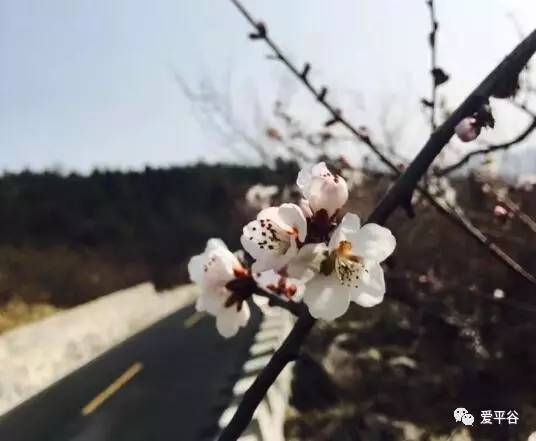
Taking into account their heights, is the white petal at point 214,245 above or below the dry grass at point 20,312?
above

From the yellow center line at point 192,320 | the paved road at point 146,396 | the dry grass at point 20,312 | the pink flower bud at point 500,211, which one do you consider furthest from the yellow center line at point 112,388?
the pink flower bud at point 500,211

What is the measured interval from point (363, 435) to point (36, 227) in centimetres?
2221

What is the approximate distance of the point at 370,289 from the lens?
3.98ft

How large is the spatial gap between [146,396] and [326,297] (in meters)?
8.62

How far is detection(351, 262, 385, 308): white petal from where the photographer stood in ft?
3.91

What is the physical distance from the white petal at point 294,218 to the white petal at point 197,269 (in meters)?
0.25

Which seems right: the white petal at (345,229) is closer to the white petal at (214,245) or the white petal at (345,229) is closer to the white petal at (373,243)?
the white petal at (373,243)

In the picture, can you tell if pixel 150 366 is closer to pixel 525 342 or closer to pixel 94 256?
pixel 525 342

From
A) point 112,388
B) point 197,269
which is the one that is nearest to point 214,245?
point 197,269

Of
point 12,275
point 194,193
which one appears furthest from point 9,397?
Answer: point 194,193

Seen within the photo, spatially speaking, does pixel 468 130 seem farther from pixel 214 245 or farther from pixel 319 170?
pixel 214 245

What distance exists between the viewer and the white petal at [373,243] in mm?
1169

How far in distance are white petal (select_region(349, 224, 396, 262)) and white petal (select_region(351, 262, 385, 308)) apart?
0.02m

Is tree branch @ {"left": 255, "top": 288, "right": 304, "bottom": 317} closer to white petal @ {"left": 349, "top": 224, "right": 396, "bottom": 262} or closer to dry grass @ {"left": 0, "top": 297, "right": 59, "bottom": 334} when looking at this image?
white petal @ {"left": 349, "top": 224, "right": 396, "bottom": 262}
